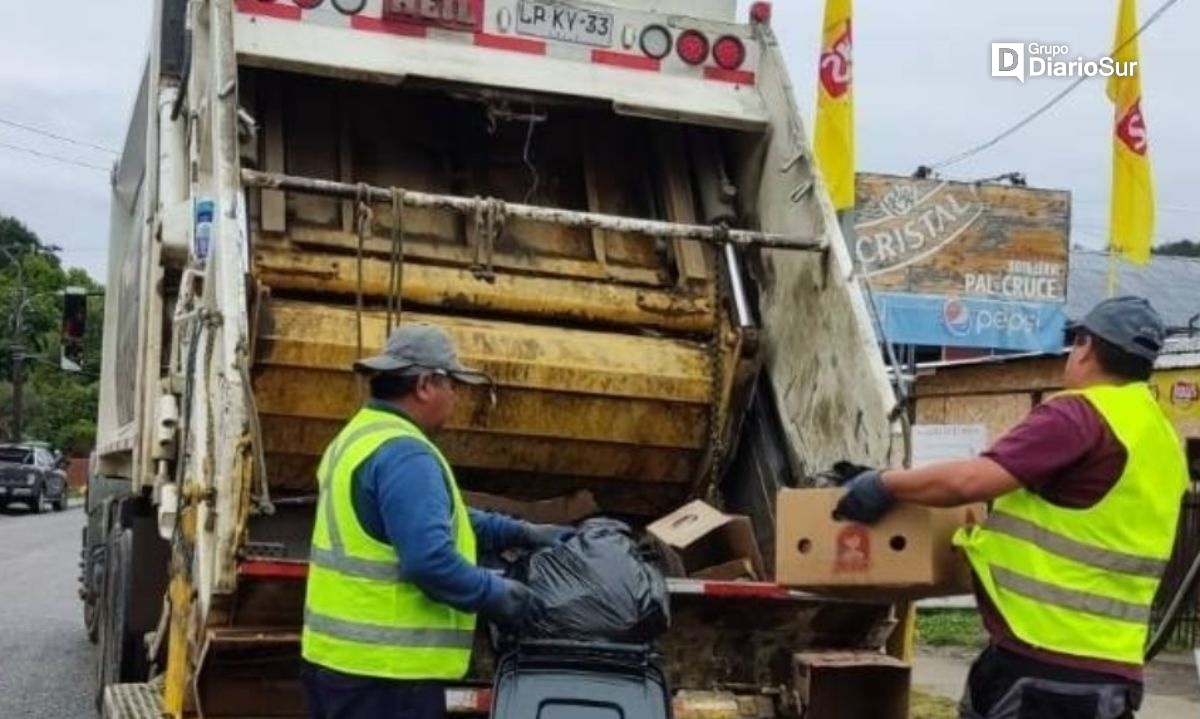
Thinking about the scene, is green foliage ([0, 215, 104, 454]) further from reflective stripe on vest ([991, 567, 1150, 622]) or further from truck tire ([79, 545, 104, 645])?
reflective stripe on vest ([991, 567, 1150, 622])

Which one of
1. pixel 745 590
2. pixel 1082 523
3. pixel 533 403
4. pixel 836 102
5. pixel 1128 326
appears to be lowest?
pixel 745 590

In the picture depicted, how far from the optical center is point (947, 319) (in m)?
15.5

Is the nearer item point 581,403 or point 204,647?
point 204,647

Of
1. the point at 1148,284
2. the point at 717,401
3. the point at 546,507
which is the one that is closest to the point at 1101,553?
the point at 717,401

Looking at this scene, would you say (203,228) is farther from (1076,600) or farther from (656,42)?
(1076,600)

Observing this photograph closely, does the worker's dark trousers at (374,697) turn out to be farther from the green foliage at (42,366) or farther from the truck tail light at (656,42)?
the green foliage at (42,366)

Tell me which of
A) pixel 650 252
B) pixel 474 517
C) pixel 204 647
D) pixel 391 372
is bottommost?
pixel 204 647

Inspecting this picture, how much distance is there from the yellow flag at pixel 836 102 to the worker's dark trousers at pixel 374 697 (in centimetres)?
718

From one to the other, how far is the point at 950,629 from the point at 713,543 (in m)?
7.53

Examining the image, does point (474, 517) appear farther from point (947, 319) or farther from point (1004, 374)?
point (947, 319)

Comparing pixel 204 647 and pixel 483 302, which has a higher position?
pixel 483 302

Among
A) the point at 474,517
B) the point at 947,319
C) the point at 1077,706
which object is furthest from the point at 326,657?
the point at 947,319

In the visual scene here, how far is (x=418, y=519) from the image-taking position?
11.6 ft

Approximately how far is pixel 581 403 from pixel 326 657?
1935 millimetres
